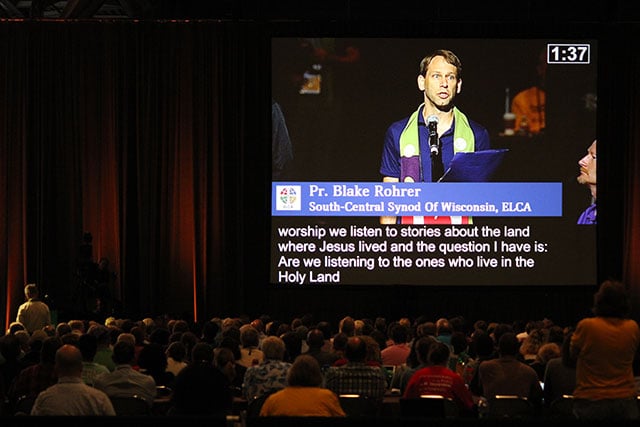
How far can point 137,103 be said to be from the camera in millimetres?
14484

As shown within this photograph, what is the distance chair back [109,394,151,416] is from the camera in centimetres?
518

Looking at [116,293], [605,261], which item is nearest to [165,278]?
[116,293]

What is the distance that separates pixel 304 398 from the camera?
456 centimetres

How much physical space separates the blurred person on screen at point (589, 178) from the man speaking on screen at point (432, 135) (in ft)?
4.13

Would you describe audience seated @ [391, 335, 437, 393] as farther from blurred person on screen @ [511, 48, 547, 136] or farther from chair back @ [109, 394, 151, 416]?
blurred person on screen @ [511, 48, 547, 136]

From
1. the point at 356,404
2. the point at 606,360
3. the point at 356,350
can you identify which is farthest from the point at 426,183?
the point at 606,360

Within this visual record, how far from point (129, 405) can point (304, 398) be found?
1058 millimetres

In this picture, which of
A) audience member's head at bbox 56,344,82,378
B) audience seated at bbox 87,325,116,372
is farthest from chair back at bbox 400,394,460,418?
audience seated at bbox 87,325,116,372

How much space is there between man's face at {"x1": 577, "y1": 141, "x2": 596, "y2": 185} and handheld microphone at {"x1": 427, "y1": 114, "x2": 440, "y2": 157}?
6.05 feet

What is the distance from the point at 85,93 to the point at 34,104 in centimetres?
69

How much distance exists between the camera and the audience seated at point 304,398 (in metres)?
4.52

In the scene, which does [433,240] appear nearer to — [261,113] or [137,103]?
[261,113]

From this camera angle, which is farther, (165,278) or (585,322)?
(165,278)

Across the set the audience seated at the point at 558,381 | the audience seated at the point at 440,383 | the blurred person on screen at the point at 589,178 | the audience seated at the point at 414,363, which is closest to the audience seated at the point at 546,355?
the audience seated at the point at 414,363
